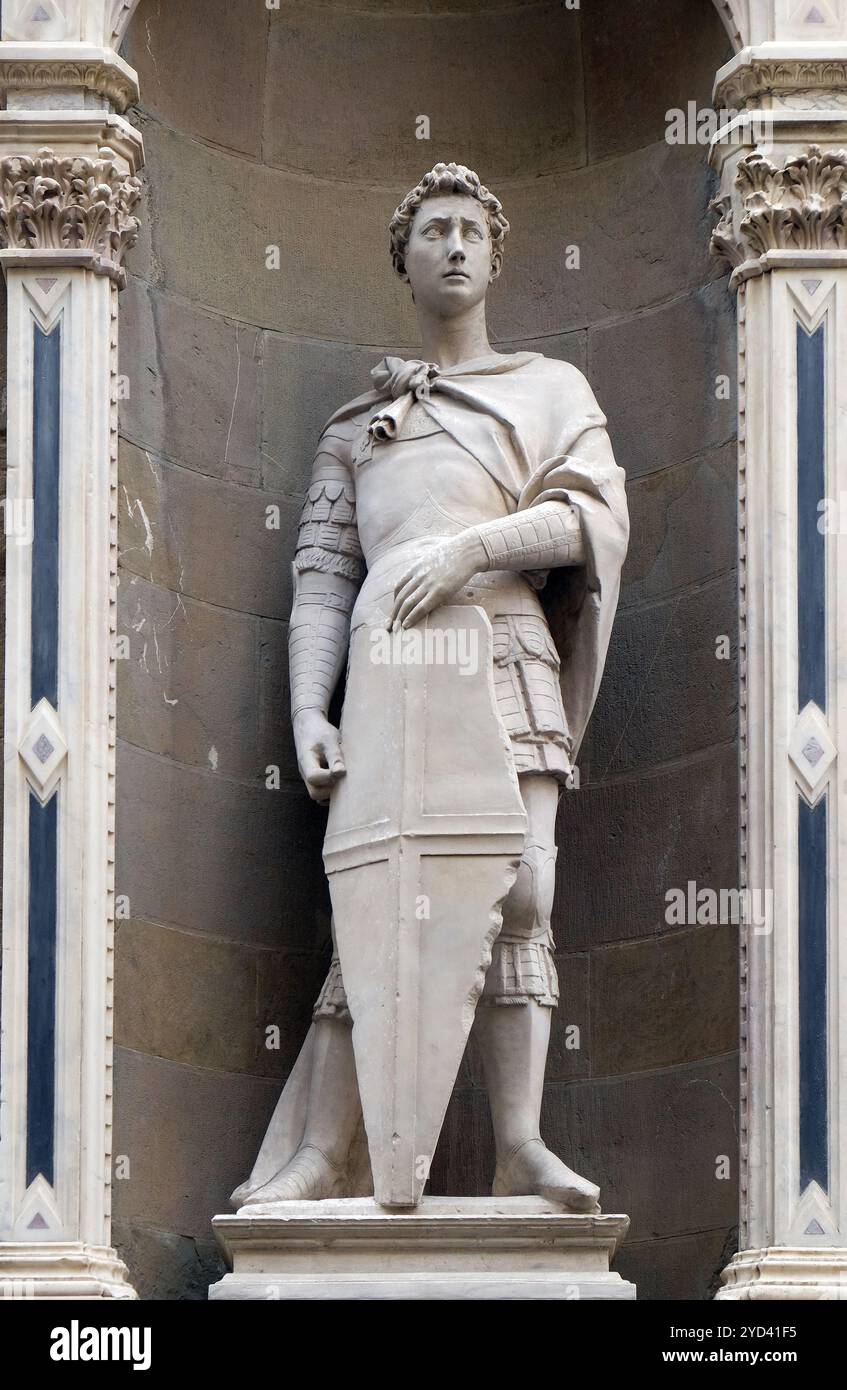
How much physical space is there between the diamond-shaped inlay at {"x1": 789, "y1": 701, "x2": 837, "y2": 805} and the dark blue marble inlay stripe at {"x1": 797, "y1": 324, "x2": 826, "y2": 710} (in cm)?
8

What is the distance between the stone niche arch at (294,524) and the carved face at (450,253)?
84 centimetres

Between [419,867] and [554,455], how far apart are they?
57.1 inches

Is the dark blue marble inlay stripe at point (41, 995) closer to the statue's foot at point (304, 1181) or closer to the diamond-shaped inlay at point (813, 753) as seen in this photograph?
the statue's foot at point (304, 1181)

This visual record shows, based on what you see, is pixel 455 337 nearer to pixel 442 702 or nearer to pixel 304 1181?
pixel 442 702

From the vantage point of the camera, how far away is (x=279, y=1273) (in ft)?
34.6

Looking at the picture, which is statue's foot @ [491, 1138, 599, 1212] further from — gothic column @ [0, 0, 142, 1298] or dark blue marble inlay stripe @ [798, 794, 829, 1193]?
gothic column @ [0, 0, 142, 1298]

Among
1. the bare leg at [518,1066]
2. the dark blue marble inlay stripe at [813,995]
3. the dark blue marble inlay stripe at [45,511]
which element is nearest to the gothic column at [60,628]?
the dark blue marble inlay stripe at [45,511]

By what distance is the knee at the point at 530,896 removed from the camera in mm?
10938

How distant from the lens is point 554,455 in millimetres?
11391

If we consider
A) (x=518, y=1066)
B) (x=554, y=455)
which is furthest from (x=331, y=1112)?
(x=554, y=455)

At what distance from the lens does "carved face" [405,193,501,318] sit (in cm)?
1159

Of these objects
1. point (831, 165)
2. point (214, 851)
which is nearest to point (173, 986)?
point (214, 851)

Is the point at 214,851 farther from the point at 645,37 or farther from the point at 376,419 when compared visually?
the point at 645,37

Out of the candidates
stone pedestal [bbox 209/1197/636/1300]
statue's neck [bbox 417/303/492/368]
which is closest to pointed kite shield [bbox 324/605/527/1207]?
stone pedestal [bbox 209/1197/636/1300]
